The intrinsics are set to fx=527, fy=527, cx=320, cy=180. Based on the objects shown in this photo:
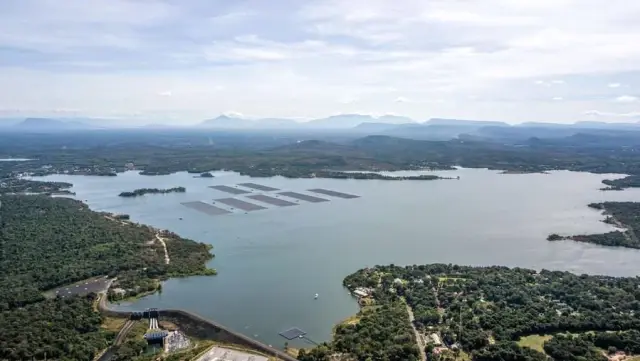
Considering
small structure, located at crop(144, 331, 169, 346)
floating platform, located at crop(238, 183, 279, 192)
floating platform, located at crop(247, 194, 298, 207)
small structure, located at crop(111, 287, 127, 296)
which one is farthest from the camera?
floating platform, located at crop(238, 183, 279, 192)

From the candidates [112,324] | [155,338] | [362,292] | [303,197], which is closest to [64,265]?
[112,324]

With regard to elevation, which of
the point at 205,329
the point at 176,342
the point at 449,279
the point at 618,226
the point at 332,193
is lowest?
the point at 176,342

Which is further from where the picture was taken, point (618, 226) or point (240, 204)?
point (240, 204)

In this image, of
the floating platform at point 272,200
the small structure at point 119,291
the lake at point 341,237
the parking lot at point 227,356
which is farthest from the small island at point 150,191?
the parking lot at point 227,356

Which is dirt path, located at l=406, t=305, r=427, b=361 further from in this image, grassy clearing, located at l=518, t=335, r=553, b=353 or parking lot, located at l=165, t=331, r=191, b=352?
parking lot, located at l=165, t=331, r=191, b=352

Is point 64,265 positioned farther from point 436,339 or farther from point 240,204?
point 240,204

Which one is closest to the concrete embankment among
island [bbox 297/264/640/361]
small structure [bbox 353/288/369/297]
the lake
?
the lake

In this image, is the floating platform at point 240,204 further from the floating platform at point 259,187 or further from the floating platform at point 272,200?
the floating platform at point 259,187

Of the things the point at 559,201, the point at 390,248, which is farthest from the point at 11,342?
the point at 559,201
